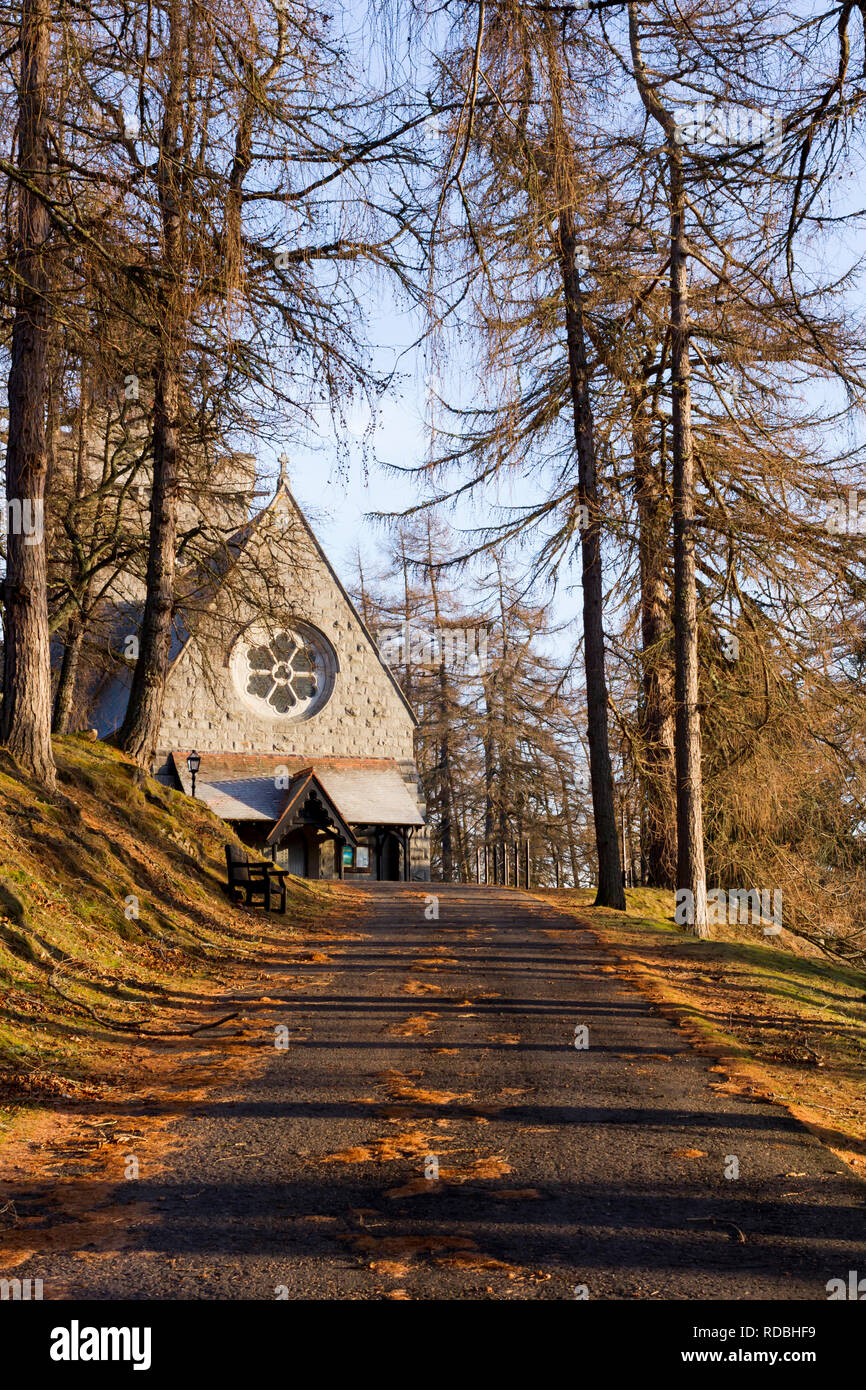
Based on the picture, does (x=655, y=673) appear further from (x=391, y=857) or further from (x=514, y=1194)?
(x=391, y=857)

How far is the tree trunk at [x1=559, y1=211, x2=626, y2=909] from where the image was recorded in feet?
61.4

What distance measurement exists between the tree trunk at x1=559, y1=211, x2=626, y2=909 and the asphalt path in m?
10.2

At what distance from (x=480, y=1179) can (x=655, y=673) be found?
1581 cm

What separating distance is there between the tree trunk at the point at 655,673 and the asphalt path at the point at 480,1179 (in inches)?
431

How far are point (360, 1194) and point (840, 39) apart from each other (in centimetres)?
649

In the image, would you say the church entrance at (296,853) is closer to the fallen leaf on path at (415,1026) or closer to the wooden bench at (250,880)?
the wooden bench at (250,880)

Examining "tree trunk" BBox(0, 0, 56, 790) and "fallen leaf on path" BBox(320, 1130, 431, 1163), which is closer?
"fallen leaf on path" BBox(320, 1130, 431, 1163)

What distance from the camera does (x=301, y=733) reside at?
3522 centimetres

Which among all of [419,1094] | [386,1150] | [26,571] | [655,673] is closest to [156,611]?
[26,571]

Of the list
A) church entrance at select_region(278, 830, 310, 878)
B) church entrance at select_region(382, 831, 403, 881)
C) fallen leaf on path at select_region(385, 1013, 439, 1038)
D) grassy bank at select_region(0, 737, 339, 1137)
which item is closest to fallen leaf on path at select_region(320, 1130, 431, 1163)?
grassy bank at select_region(0, 737, 339, 1137)

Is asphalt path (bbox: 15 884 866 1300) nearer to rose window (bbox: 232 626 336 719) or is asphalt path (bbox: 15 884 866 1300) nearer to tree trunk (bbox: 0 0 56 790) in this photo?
tree trunk (bbox: 0 0 56 790)

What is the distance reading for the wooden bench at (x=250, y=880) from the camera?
15367 mm

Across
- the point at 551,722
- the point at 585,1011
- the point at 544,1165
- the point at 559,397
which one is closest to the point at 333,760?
the point at 551,722

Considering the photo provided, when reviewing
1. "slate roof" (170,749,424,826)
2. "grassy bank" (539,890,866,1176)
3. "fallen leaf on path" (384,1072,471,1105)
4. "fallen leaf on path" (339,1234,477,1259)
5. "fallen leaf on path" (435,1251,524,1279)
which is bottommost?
"grassy bank" (539,890,866,1176)
